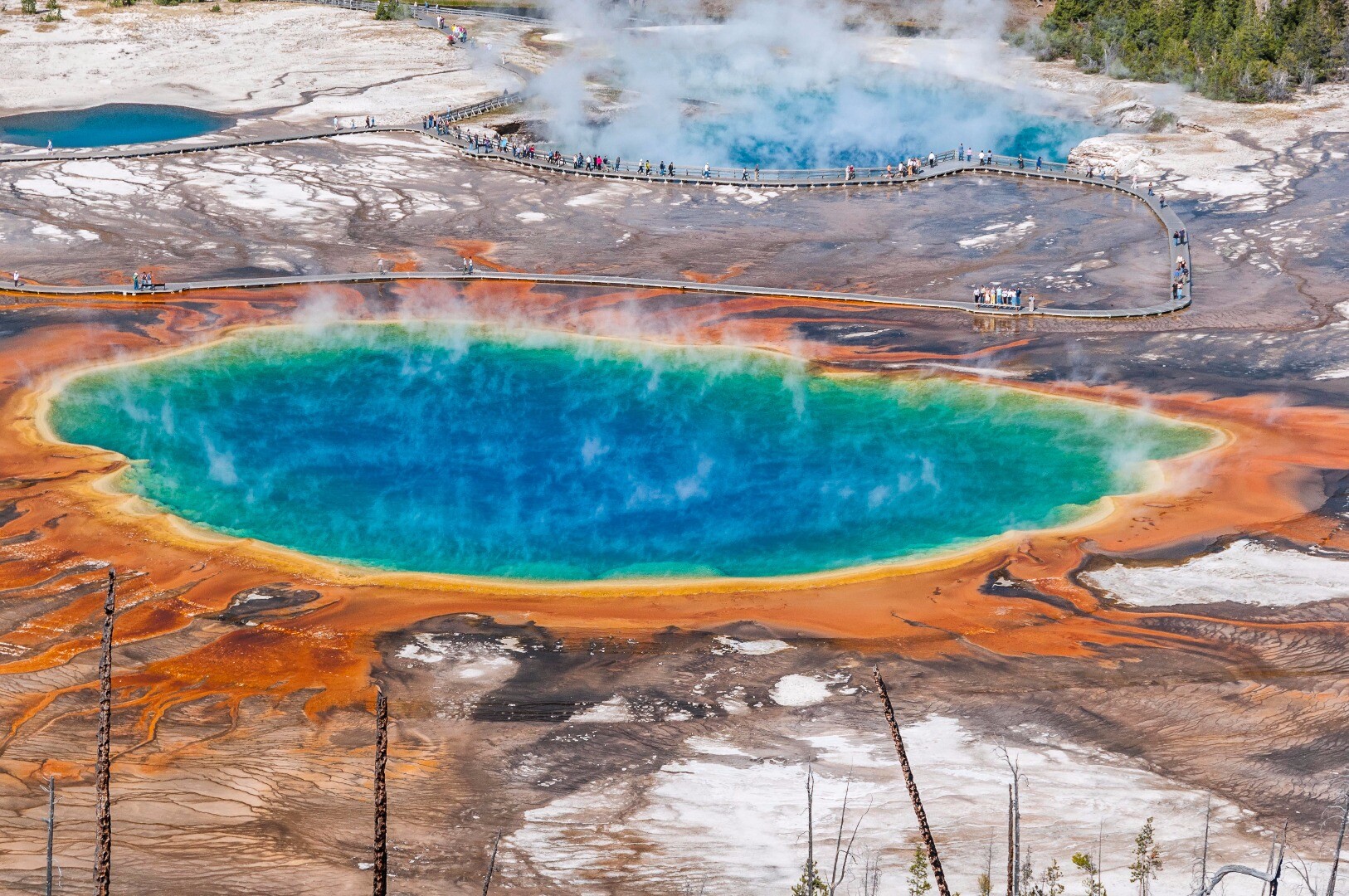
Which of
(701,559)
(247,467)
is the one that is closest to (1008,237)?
(701,559)

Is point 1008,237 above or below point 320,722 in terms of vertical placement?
above

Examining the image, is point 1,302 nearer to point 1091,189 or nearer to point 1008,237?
point 1008,237

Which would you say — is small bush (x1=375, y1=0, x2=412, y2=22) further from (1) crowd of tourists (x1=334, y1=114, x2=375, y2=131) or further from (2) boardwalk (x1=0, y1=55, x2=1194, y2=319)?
(1) crowd of tourists (x1=334, y1=114, x2=375, y2=131)

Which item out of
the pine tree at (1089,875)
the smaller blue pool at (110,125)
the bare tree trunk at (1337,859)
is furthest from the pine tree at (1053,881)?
the smaller blue pool at (110,125)

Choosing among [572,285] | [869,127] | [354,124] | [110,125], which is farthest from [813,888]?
[110,125]

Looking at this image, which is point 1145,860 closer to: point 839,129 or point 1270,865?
point 1270,865
